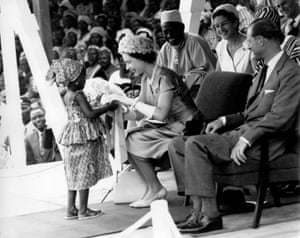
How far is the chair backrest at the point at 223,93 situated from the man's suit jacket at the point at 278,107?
15.5 inches

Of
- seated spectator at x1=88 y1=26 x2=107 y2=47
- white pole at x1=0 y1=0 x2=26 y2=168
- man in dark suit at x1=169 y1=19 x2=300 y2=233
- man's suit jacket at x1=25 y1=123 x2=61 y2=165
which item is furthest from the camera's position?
seated spectator at x1=88 y1=26 x2=107 y2=47

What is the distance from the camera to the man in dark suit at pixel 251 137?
159 inches

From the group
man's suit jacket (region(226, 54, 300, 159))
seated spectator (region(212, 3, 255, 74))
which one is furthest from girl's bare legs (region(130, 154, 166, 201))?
seated spectator (region(212, 3, 255, 74))

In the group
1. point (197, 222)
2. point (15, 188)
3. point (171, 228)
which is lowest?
point (15, 188)

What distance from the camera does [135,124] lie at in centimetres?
517

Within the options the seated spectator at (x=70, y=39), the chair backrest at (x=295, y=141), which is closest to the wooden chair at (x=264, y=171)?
the chair backrest at (x=295, y=141)

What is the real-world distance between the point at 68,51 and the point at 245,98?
3262 millimetres

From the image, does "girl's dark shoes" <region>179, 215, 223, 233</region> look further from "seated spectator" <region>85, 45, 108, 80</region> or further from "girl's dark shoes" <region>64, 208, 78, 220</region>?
"seated spectator" <region>85, 45, 108, 80</region>

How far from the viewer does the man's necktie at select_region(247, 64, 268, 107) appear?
4.29 meters

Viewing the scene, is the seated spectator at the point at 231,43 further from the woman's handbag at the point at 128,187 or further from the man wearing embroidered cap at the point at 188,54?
the woman's handbag at the point at 128,187

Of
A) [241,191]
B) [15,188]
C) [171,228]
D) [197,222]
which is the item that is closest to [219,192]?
[241,191]

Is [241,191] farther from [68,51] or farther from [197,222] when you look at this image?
[68,51]

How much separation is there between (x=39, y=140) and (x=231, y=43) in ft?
6.76

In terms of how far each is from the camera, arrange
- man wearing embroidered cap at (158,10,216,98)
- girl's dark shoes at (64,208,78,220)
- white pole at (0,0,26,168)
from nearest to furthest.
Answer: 1. girl's dark shoes at (64,208,78,220)
2. white pole at (0,0,26,168)
3. man wearing embroidered cap at (158,10,216,98)
